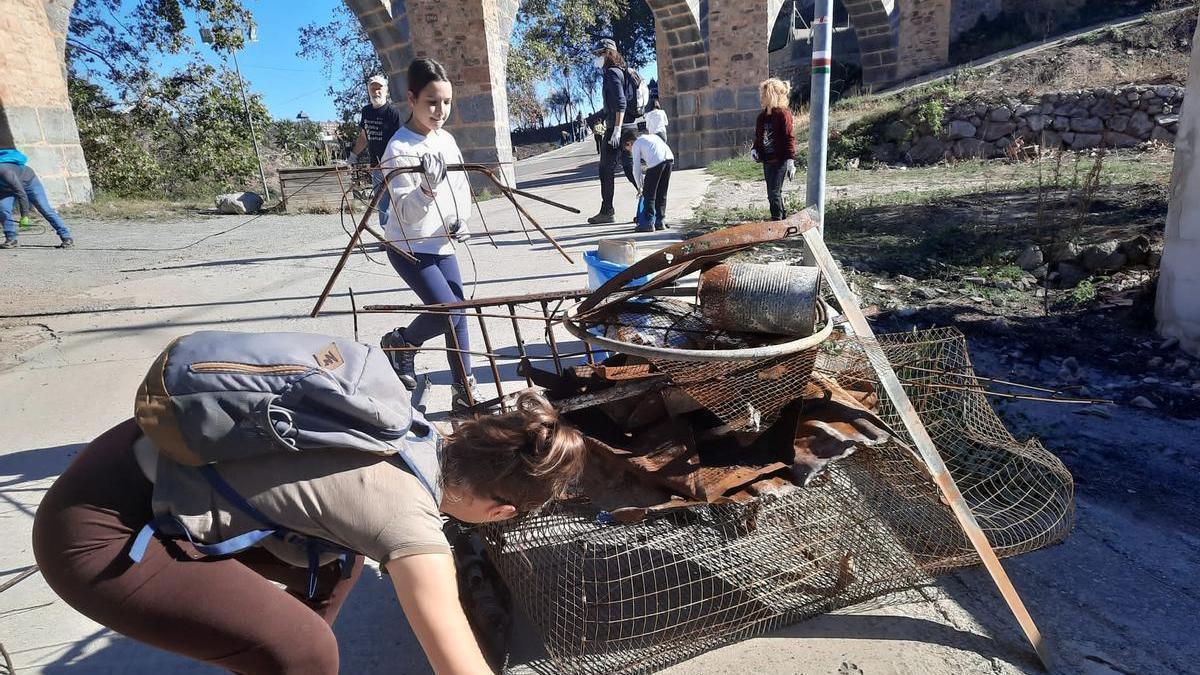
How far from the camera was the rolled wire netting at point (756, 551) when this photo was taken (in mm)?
1935

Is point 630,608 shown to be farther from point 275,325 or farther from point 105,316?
point 105,316

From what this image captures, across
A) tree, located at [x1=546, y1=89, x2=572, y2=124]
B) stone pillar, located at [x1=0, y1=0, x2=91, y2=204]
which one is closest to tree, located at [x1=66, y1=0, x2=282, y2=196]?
stone pillar, located at [x1=0, y1=0, x2=91, y2=204]

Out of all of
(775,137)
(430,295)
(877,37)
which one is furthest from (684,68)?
(430,295)

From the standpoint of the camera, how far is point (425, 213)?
10.6ft

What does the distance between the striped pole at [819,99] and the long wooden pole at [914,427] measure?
253cm

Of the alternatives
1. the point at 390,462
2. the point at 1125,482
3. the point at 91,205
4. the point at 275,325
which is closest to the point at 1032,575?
the point at 1125,482

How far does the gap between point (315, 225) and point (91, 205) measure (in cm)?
492

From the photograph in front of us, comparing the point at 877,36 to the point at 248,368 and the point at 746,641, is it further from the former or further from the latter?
the point at 248,368

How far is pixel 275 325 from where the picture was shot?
4.81m

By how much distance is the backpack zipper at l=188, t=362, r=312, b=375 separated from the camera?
Answer: 49.0 inches

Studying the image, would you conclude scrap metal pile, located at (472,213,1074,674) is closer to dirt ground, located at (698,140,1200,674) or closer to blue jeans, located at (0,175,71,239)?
dirt ground, located at (698,140,1200,674)

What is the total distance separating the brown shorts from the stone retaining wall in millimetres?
14286

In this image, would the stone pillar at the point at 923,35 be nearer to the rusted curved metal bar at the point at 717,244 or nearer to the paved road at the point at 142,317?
the paved road at the point at 142,317

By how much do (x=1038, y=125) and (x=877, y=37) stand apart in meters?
8.49
